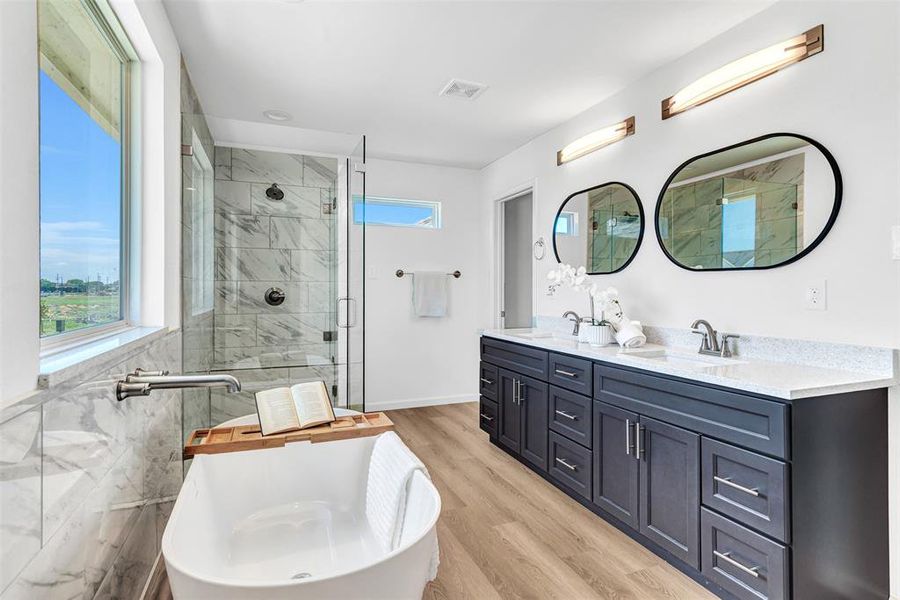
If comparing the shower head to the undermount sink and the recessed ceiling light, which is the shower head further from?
the undermount sink

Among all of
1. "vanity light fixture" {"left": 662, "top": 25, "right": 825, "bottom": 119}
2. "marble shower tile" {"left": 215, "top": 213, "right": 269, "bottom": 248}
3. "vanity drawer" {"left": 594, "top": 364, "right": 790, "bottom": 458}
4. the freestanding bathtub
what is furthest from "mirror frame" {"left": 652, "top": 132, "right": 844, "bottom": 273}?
"marble shower tile" {"left": 215, "top": 213, "right": 269, "bottom": 248}

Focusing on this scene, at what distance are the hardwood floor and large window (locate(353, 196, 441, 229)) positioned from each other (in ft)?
7.47

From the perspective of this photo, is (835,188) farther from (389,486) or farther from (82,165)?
(82,165)

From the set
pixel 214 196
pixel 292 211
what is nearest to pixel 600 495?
pixel 292 211

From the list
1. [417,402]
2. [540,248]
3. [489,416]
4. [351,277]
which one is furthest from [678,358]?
[417,402]

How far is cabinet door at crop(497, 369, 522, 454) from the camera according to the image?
10.2 ft

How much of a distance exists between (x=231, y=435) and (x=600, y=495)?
1755 millimetres

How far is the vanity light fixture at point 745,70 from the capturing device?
1914 mm

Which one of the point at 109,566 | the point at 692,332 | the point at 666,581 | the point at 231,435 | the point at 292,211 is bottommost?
the point at 666,581

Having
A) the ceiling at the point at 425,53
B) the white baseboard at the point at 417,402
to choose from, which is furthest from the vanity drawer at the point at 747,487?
the white baseboard at the point at 417,402

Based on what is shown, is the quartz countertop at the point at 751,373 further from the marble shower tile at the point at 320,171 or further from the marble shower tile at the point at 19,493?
the marble shower tile at the point at 19,493

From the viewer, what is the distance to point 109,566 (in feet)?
4.13

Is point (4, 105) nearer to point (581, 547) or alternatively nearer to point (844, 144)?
point (581, 547)

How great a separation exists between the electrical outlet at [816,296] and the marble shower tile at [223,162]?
9.96ft
